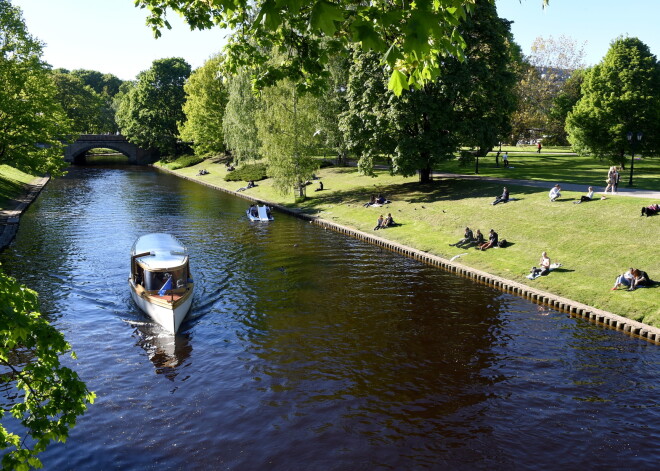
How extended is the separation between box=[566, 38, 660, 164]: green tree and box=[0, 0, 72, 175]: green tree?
5534 centimetres

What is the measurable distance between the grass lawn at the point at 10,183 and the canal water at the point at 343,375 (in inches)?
970

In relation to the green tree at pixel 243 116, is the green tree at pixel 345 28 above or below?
below

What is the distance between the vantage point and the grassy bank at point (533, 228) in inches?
1027

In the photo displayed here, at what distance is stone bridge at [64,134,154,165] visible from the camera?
372 ft

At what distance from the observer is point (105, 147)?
382 ft

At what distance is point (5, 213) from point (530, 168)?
192ft

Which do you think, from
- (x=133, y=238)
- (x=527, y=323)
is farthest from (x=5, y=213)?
(x=527, y=323)

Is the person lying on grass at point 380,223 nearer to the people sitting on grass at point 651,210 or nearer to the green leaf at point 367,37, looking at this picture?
the people sitting on grass at point 651,210

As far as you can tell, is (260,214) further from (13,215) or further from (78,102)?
(78,102)

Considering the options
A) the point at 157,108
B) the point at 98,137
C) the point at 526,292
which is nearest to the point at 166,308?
the point at 526,292

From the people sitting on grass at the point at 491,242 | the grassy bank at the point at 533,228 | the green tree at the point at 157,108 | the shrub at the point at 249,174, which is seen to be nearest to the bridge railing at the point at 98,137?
the green tree at the point at 157,108

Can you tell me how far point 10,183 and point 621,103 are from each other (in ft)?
232

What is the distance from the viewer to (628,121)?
5166cm

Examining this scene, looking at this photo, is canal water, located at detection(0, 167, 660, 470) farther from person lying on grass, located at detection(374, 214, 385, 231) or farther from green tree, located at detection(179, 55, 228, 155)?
green tree, located at detection(179, 55, 228, 155)
